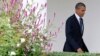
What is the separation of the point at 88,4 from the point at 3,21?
6.35 meters

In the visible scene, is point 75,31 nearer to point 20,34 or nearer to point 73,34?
point 73,34

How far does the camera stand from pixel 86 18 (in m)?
12.4

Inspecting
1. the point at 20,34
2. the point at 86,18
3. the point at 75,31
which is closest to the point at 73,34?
the point at 75,31

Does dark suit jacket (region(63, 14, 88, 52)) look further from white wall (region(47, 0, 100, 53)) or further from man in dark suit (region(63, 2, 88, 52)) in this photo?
white wall (region(47, 0, 100, 53))

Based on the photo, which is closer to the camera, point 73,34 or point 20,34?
point 20,34

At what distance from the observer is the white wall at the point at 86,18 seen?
1238 cm

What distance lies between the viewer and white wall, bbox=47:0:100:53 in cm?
1238

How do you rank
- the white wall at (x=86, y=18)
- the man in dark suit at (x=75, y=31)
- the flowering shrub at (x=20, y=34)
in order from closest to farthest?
the flowering shrub at (x=20, y=34)
the man in dark suit at (x=75, y=31)
the white wall at (x=86, y=18)

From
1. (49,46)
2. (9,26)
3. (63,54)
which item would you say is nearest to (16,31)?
(9,26)

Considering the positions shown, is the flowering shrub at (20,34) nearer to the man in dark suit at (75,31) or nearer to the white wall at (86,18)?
the man in dark suit at (75,31)

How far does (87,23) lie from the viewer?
1248cm

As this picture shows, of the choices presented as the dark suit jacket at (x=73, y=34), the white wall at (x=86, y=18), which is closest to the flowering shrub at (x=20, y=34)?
the dark suit jacket at (x=73, y=34)

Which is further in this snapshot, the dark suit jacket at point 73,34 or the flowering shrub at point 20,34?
the dark suit jacket at point 73,34

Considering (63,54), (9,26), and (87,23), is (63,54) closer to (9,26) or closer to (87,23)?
(9,26)
